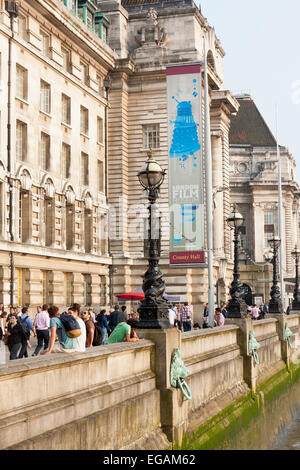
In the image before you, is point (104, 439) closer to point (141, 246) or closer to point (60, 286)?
point (60, 286)

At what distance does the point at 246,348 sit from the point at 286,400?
177 inches

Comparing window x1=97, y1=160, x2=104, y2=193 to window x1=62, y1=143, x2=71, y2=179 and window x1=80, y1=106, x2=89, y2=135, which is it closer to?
window x1=80, y1=106, x2=89, y2=135

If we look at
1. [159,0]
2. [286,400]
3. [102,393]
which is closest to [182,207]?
[286,400]

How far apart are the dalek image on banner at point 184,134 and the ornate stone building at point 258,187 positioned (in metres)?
63.0

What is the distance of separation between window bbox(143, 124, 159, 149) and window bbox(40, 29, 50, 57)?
11.5 m

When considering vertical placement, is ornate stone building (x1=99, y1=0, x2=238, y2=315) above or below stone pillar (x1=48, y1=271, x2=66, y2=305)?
above

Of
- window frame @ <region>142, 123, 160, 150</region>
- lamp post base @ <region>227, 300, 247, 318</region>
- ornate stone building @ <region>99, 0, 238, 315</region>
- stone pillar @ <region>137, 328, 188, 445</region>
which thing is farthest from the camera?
window frame @ <region>142, 123, 160, 150</region>

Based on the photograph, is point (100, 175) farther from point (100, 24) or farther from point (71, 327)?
point (71, 327)

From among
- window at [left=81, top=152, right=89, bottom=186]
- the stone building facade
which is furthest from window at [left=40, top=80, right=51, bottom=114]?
window at [left=81, top=152, right=89, bottom=186]

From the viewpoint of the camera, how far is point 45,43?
→ 44.0 meters

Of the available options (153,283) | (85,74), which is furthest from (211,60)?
(153,283)

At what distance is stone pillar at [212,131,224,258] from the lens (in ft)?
196
